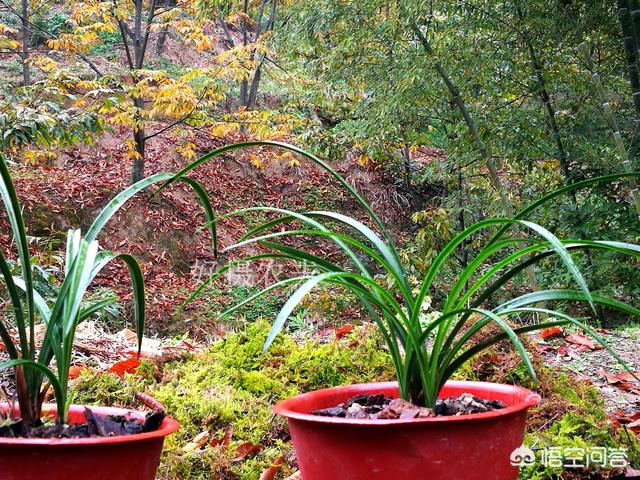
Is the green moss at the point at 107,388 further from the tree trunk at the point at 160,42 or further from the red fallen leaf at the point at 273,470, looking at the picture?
the tree trunk at the point at 160,42

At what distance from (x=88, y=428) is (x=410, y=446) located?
519 millimetres

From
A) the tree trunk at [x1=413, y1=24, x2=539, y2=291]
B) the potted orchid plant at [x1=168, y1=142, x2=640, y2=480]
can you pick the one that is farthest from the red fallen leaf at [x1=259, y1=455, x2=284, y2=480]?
the tree trunk at [x1=413, y1=24, x2=539, y2=291]

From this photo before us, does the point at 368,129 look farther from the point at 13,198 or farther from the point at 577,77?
the point at 13,198

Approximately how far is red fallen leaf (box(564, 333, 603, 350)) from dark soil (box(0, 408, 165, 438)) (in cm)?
189

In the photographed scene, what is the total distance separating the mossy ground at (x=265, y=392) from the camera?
141 centimetres

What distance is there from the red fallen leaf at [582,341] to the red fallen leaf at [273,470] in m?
1.48

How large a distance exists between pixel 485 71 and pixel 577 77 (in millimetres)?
617

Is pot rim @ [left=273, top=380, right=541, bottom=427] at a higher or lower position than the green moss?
higher

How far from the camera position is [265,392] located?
69.7 inches

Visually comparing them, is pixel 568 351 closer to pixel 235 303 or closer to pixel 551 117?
pixel 551 117

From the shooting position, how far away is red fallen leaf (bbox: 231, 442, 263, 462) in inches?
57.1

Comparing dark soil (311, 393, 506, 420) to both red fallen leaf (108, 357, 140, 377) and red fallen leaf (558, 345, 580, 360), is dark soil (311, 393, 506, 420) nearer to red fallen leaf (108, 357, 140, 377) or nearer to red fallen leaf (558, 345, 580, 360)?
red fallen leaf (108, 357, 140, 377)

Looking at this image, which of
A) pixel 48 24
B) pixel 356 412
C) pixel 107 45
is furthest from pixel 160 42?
pixel 356 412

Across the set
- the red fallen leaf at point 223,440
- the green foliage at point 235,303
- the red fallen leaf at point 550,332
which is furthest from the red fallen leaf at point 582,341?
the green foliage at point 235,303
